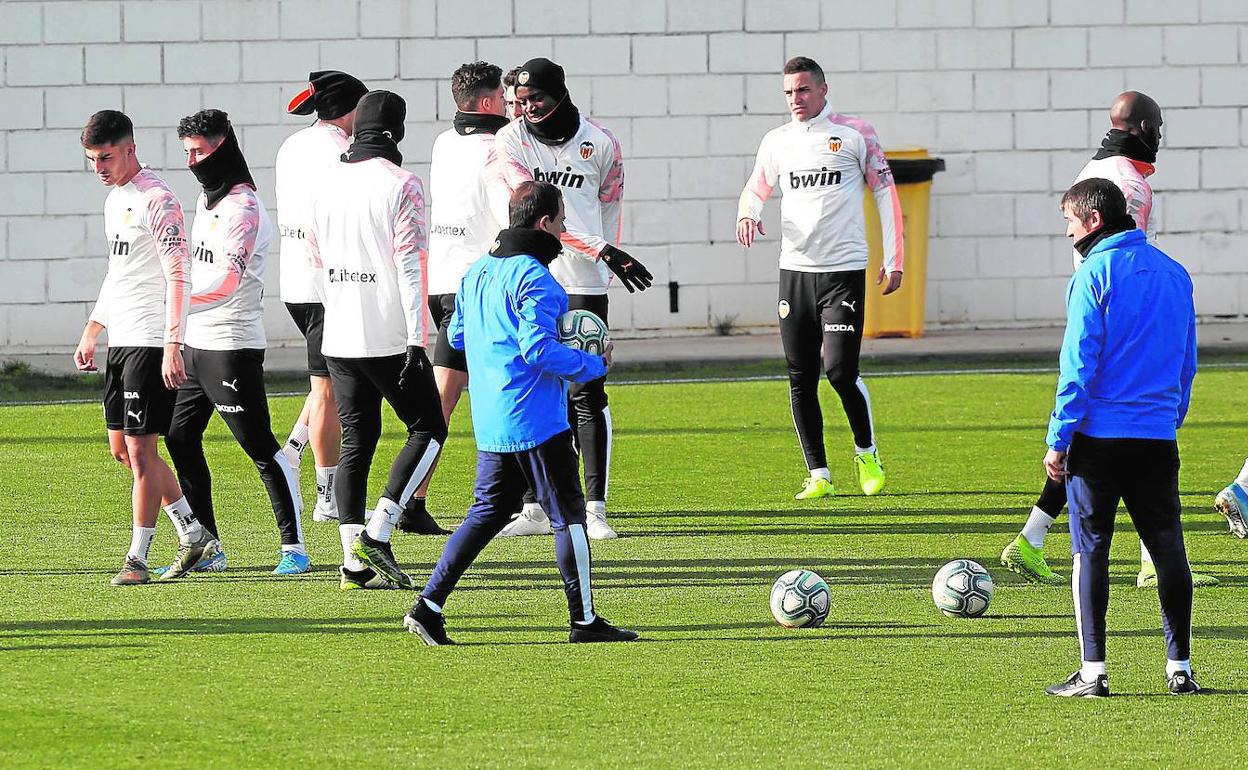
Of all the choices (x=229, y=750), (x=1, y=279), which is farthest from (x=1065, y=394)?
(x=1, y=279)

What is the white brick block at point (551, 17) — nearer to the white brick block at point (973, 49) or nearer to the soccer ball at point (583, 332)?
the white brick block at point (973, 49)

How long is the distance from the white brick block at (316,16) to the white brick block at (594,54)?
6.02 feet

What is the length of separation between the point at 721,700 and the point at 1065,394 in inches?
52.8

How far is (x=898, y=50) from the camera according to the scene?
60.1ft

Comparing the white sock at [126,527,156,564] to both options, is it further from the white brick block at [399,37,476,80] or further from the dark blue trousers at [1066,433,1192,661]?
the white brick block at [399,37,476,80]

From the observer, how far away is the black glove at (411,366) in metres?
7.11

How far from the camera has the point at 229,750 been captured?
4.82 meters

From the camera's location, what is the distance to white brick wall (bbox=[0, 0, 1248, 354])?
17797 mm

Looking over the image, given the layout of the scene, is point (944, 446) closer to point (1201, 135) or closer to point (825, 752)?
point (825, 752)

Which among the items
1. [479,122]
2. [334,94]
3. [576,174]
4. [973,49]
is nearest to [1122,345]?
[576,174]

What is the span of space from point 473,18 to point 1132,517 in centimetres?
1353

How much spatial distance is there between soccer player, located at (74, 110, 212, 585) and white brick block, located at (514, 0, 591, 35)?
1097 cm

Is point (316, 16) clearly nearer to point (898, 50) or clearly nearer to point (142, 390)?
point (898, 50)

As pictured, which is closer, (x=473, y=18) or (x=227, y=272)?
(x=227, y=272)
